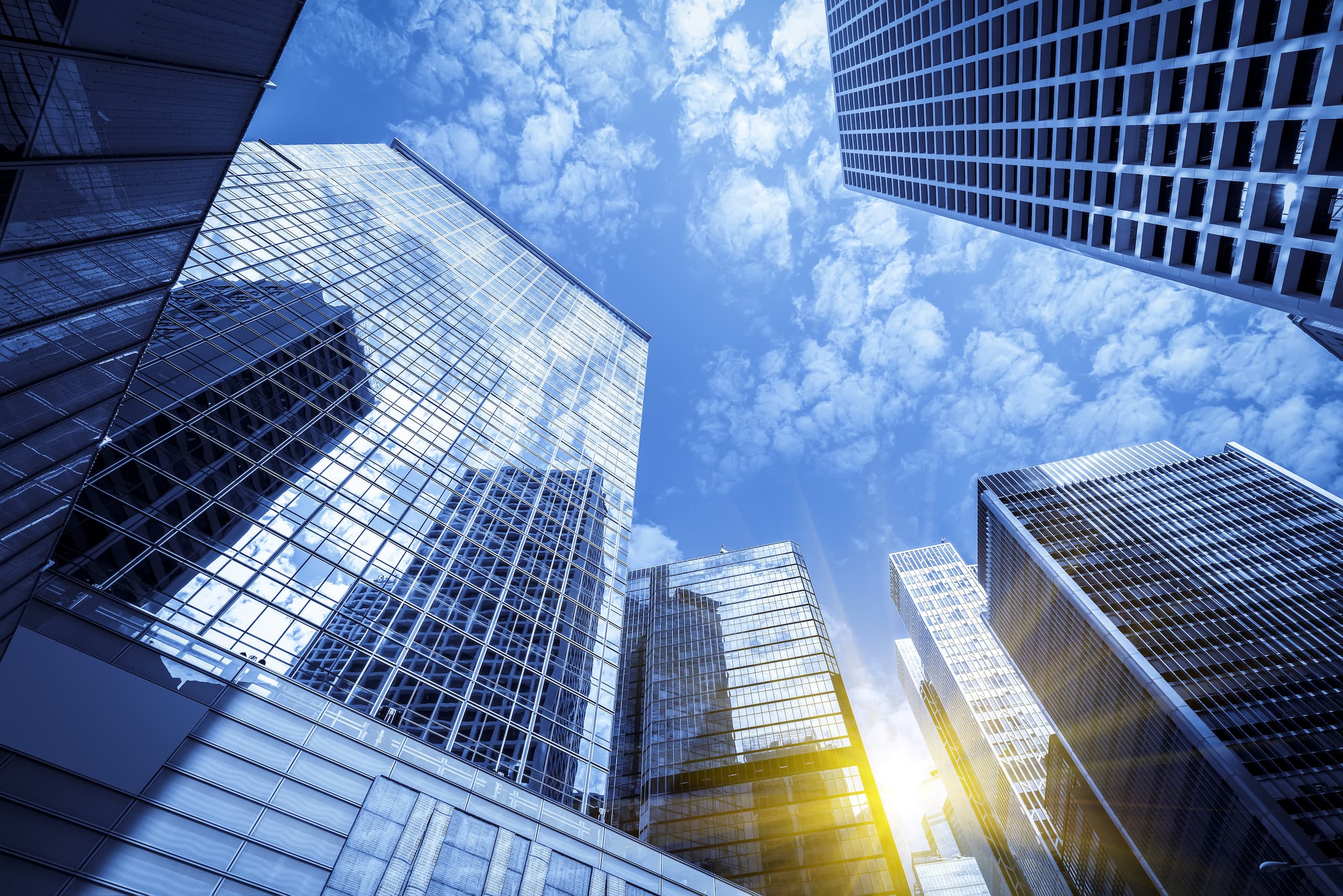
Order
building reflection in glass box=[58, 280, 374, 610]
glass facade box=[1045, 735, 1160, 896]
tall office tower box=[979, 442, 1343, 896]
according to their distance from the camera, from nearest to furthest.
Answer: building reflection in glass box=[58, 280, 374, 610] → tall office tower box=[979, 442, 1343, 896] → glass facade box=[1045, 735, 1160, 896]

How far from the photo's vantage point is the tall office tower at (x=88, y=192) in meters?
8.06

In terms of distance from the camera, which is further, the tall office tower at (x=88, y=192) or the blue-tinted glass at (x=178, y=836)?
the blue-tinted glass at (x=178, y=836)

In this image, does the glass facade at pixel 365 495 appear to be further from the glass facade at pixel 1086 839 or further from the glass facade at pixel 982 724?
the glass facade at pixel 982 724

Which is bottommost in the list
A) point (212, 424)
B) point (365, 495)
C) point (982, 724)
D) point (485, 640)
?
point (485, 640)

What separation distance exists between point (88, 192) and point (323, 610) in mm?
22416

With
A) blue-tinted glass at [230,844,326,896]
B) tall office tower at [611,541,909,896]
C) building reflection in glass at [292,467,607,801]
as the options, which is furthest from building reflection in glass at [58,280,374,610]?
tall office tower at [611,541,909,896]

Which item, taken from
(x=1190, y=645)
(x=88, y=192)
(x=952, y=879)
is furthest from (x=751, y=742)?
(x=952, y=879)

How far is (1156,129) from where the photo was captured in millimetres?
31688

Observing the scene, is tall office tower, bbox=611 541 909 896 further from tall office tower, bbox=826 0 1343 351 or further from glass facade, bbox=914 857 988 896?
glass facade, bbox=914 857 988 896

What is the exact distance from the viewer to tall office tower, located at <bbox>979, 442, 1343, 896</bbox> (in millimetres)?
64438

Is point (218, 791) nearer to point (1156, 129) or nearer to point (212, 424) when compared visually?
point (212, 424)

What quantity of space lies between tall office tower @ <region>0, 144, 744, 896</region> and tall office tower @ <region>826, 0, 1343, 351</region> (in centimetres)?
3738

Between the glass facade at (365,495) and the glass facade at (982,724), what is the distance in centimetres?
12212

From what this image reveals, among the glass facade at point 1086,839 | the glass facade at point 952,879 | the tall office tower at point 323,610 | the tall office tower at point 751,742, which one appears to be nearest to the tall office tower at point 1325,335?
the tall office tower at point 751,742
